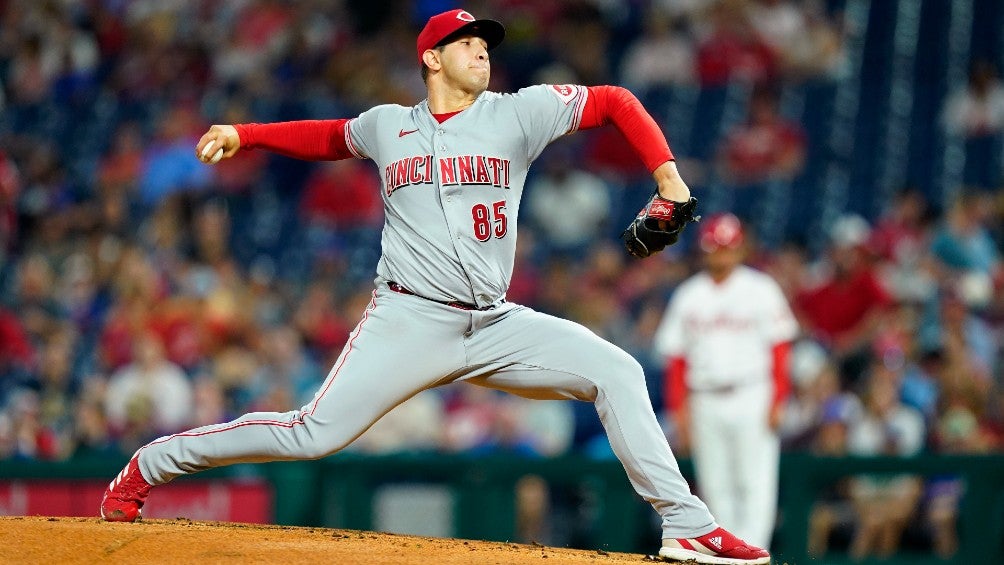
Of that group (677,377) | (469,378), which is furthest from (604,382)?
(677,377)

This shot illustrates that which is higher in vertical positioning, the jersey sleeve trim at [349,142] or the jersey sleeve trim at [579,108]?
the jersey sleeve trim at [579,108]

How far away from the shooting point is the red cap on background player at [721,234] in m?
7.26

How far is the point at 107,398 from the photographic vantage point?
9.03 m

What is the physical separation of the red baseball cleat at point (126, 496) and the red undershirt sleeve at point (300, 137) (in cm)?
118

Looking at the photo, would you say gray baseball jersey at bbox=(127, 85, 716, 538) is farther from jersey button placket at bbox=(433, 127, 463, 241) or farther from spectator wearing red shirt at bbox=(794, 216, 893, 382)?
spectator wearing red shirt at bbox=(794, 216, 893, 382)

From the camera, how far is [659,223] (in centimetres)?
424

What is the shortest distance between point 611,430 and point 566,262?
5.29 metres

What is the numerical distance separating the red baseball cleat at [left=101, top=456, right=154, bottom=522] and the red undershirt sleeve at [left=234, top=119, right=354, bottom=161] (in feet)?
3.88

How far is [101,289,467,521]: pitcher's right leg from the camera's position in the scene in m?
4.39

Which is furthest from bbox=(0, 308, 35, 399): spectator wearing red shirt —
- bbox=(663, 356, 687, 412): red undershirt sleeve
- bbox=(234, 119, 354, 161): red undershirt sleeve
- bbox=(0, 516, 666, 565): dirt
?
bbox=(234, 119, 354, 161): red undershirt sleeve

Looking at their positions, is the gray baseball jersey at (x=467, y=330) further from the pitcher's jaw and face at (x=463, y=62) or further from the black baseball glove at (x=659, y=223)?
the black baseball glove at (x=659, y=223)

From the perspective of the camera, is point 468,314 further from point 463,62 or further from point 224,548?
point 224,548

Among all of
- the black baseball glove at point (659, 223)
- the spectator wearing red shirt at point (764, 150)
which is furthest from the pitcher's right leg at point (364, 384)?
the spectator wearing red shirt at point (764, 150)

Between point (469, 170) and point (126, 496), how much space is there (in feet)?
5.59
